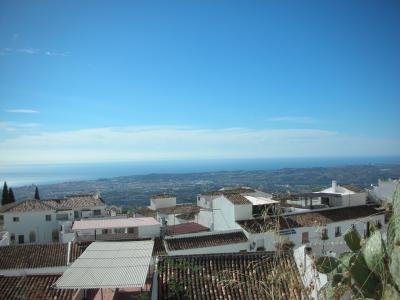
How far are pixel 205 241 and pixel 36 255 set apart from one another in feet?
37.8

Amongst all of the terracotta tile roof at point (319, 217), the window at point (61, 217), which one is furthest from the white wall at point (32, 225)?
the terracotta tile roof at point (319, 217)

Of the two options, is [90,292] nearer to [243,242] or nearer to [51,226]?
[243,242]

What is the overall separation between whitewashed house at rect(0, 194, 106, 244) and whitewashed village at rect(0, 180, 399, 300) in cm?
10

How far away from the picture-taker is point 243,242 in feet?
87.6

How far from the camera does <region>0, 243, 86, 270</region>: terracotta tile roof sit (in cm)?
2558

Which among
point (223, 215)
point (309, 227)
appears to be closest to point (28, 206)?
point (223, 215)

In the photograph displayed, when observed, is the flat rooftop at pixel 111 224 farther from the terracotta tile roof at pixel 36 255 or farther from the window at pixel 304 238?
the window at pixel 304 238

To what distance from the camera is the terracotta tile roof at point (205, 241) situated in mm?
25391

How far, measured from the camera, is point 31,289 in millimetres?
15391

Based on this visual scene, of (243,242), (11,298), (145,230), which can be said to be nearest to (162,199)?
(145,230)

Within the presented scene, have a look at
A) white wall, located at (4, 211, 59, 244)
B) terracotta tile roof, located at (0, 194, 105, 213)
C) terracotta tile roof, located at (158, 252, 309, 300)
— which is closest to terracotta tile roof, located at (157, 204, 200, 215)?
terracotta tile roof, located at (0, 194, 105, 213)

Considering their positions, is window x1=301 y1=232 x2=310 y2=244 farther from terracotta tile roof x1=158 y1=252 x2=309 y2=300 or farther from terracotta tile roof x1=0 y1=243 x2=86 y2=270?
terracotta tile roof x1=0 y1=243 x2=86 y2=270

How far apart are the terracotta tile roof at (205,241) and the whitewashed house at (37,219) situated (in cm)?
1634

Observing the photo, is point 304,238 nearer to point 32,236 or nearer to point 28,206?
point 32,236
